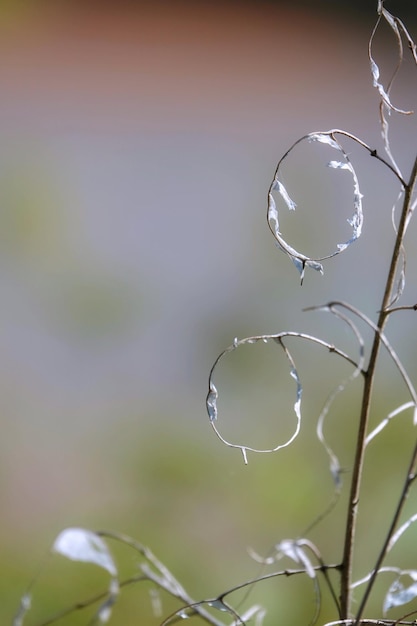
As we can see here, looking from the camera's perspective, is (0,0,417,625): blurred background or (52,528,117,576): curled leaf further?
(0,0,417,625): blurred background

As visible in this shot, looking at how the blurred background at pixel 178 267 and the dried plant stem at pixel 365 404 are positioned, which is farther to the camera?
the blurred background at pixel 178 267

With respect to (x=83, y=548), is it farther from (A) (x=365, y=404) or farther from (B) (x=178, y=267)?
(B) (x=178, y=267)

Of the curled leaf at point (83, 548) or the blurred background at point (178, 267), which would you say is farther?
the blurred background at point (178, 267)

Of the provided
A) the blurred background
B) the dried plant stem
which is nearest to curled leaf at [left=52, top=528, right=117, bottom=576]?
the dried plant stem

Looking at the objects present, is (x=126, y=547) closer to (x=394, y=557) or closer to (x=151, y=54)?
(x=394, y=557)

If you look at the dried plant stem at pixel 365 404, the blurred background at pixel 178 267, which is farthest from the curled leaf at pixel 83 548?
the blurred background at pixel 178 267

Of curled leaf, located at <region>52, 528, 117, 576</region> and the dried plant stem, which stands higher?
the dried plant stem

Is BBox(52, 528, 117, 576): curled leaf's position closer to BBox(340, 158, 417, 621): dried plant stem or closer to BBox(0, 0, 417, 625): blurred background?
BBox(340, 158, 417, 621): dried plant stem

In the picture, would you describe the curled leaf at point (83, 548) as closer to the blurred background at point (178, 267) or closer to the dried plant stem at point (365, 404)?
the dried plant stem at point (365, 404)

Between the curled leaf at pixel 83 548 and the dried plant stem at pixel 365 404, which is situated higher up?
the dried plant stem at pixel 365 404

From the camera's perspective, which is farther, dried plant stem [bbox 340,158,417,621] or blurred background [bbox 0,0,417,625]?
blurred background [bbox 0,0,417,625]
